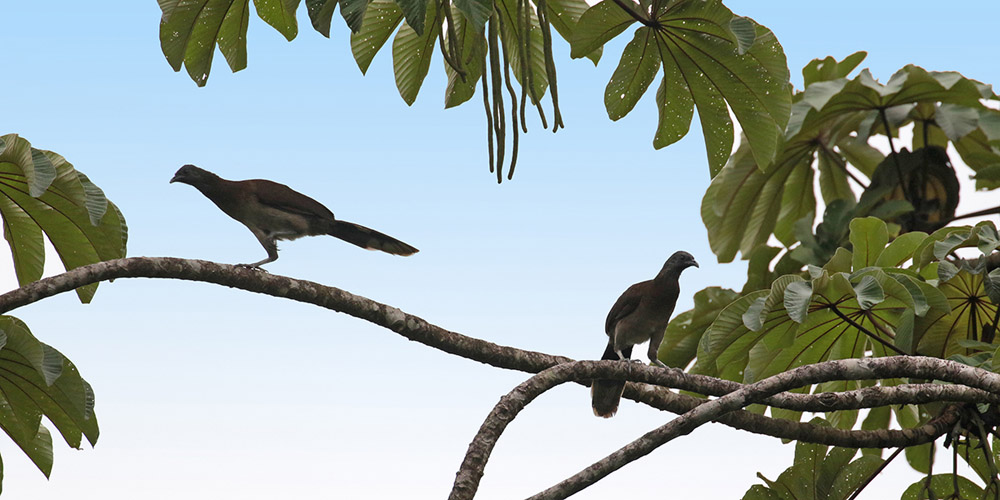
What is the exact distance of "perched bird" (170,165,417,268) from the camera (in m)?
4.00

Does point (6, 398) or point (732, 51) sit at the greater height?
point (732, 51)

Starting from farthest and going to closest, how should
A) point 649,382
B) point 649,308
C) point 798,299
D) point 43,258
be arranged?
1. point 649,308
2. point 43,258
3. point 798,299
4. point 649,382

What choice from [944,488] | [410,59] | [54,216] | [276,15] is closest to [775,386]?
[944,488]

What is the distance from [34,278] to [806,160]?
15.9 feet

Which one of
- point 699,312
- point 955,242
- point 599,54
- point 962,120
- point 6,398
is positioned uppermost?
point 962,120

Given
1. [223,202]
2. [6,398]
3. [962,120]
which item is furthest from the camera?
[962,120]

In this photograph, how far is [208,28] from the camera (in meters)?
4.04

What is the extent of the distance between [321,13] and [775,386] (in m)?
1.90

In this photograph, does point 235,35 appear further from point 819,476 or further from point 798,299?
point 819,476

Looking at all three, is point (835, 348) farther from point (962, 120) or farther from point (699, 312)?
point (962, 120)

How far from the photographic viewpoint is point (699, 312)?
5.62m

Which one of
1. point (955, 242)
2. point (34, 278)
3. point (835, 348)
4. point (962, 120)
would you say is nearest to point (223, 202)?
point (34, 278)

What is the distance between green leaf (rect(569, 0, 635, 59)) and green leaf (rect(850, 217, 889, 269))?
1.26 metres

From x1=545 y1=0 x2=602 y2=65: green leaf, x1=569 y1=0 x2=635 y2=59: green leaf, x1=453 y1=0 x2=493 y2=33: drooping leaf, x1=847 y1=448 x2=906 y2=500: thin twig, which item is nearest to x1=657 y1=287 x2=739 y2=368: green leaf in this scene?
x1=847 y1=448 x2=906 y2=500: thin twig
